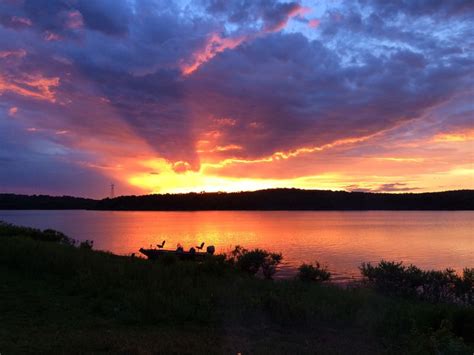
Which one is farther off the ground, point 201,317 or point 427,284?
point 201,317

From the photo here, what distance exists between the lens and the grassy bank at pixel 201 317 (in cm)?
710

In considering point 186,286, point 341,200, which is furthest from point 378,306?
point 341,200

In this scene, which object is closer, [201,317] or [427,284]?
[201,317]

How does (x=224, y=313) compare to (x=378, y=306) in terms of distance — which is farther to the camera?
(x=378, y=306)

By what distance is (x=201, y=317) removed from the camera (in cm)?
905

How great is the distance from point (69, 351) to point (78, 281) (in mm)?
5425

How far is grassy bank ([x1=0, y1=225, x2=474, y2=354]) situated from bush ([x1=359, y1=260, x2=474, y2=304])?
3.30 m

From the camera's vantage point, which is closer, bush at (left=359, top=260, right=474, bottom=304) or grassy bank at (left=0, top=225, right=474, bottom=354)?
grassy bank at (left=0, top=225, right=474, bottom=354)

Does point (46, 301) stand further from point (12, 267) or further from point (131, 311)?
point (12, 267)

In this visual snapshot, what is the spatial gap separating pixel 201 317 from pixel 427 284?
8.95 m

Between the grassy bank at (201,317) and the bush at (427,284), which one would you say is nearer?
the grassy bank at (201,317)

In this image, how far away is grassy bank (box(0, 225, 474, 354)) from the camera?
23.3ft

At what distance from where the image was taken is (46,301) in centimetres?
992

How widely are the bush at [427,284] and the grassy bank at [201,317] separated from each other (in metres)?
3.30
